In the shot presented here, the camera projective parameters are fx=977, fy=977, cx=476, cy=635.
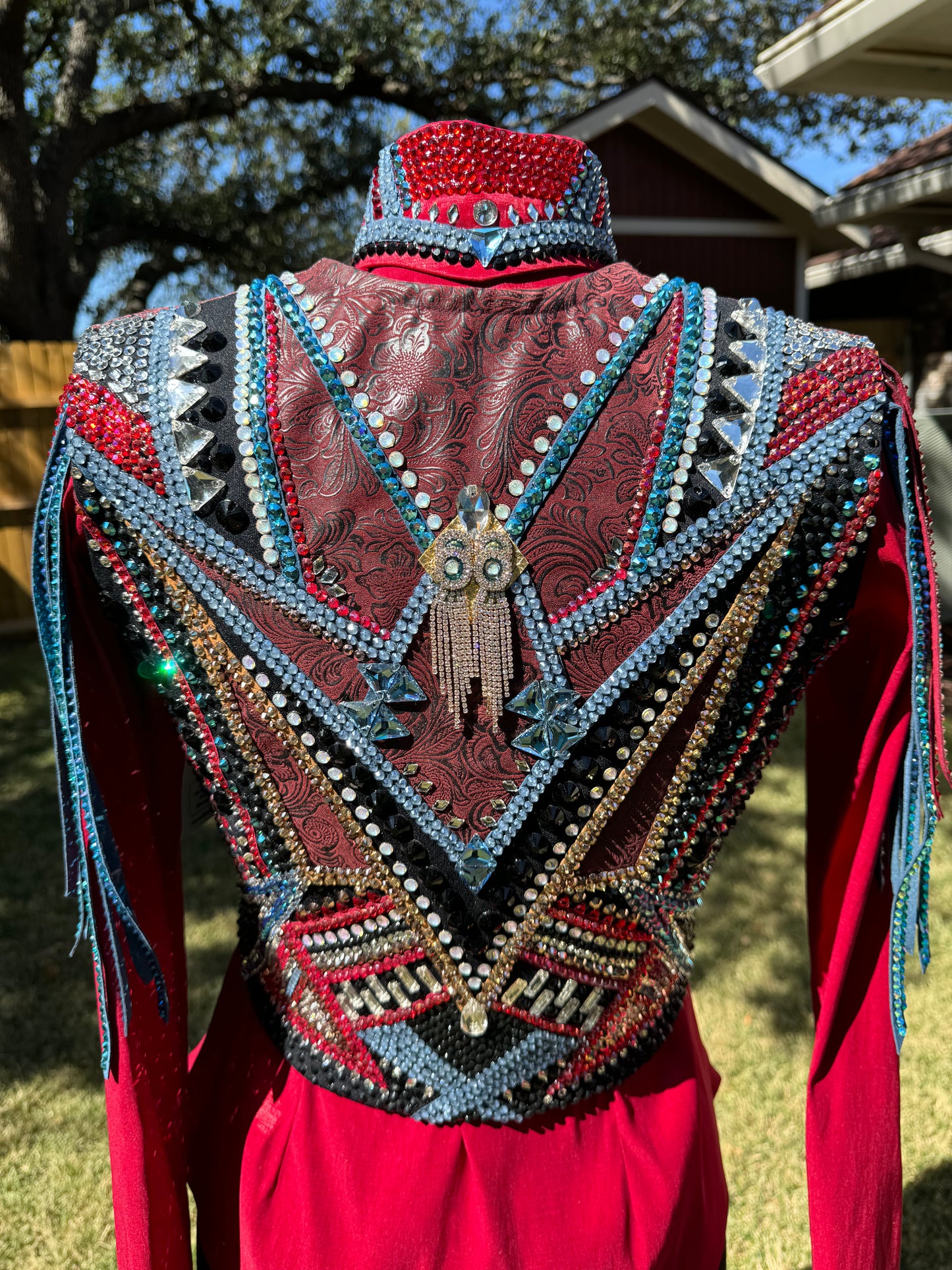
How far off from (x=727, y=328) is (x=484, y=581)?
0.30 metres

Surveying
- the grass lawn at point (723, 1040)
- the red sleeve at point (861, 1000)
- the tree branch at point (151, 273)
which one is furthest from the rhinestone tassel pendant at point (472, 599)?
the tree branch at point (151, 273)

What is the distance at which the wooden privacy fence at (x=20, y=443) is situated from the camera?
5.92m

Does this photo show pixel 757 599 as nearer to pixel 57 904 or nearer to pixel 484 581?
pixel 484 581


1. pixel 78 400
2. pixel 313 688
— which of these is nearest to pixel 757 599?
pixel 313 688

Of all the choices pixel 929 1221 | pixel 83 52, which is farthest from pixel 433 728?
pixel 83 52

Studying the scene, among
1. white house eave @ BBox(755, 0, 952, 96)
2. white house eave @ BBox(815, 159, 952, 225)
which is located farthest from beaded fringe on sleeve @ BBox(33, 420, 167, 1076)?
white house eave @ BBox(815, 159, 952, 225)

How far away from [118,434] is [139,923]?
1.41ft

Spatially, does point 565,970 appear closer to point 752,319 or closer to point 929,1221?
point 752,319

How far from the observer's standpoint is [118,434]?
2.51ft

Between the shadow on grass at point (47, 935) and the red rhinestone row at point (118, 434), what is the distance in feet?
7.53

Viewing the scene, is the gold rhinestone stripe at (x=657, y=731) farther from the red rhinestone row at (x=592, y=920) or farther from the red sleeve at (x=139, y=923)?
the red sleeve at (x=139, y=923)

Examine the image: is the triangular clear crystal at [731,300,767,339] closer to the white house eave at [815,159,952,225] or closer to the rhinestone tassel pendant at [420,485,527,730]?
the rhinestone tassel pendant at [420,485,527,730]

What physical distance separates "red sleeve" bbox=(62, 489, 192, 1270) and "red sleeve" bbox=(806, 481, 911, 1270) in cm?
58

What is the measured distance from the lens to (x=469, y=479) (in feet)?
2.57
